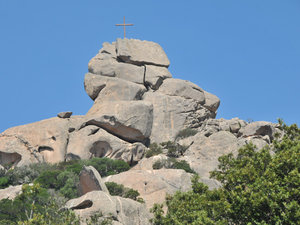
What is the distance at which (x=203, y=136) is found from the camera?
7394 centimetres

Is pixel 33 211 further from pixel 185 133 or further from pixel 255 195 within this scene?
pixel 185 133

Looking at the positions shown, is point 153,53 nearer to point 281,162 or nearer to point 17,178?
point 17,178

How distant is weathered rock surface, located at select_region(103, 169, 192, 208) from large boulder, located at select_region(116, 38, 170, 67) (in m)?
27.7

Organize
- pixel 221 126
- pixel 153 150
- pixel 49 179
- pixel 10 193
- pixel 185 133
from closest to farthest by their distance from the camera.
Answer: pixel 10 193 → pixel 49 179 → pixel 153 150 → pixel 185 133 → pixel 221 126

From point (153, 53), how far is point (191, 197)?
46.4 m

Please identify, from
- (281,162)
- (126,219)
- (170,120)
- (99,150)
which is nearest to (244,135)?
(170,120)

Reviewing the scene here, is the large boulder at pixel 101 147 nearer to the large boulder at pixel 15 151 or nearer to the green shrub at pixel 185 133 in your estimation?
the large boulder at pixel 15 151

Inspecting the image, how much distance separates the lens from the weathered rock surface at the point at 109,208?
149ft

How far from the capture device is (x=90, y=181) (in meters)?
52.0

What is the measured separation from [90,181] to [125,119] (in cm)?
2257

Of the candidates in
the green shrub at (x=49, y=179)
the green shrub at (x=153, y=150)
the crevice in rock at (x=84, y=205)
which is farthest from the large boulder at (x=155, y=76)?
the crevice in rock at (x=84, y=205)

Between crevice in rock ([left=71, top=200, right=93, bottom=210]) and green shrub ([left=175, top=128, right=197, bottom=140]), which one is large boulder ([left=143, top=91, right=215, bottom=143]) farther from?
crevice in rock ([left=71, top=200, right=93, bottom=210])

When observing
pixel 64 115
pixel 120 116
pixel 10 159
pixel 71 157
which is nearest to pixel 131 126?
pixel 120 116

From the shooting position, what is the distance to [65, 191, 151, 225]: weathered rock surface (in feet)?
149
